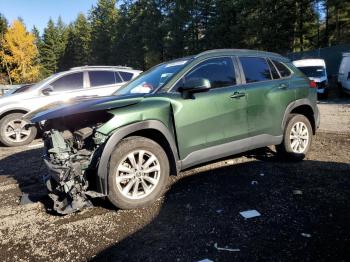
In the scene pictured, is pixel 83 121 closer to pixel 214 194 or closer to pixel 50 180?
pixel 50 180

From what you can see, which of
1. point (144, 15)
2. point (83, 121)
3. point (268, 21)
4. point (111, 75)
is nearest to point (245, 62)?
point (83, 121)

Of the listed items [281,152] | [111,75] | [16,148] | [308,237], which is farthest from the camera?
[111,75]

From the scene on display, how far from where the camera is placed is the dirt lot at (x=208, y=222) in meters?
3.45

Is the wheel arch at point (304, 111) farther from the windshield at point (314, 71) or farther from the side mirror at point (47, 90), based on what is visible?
the windshield at point (314, 71)

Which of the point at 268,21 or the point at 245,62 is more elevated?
the point at 268,21

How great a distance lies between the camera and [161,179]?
15.1ft

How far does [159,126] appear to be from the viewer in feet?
15.0

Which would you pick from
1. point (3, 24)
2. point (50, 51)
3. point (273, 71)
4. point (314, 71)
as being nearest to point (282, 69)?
point (273, 71)

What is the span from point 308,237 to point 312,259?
16.5 inches

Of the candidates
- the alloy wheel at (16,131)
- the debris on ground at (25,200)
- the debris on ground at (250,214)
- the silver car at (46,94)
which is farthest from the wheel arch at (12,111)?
the debris on ground at (250,214)

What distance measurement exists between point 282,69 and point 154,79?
2351 mm

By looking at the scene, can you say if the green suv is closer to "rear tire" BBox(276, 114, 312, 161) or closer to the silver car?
"rear tire" BBox(276, 114, 312, 161)

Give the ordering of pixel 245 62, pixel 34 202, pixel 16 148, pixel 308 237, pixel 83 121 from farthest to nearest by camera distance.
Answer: pixel 16 148 → pixel 245 62 → pixel 34 202 → pixel 83 121 → pixel 308 237

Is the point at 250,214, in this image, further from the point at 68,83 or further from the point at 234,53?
the point at 68,83
